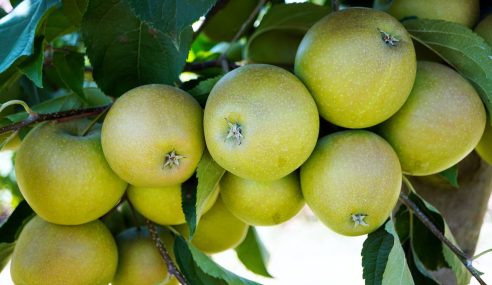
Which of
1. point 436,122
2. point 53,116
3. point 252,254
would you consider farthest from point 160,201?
point 252,254

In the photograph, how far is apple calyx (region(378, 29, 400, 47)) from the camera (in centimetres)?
80

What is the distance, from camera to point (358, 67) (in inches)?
31.0

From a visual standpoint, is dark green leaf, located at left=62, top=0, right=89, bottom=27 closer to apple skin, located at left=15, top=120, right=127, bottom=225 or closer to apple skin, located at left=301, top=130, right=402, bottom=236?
apple skin, located at left=15, top=120, right=127, bottom=225

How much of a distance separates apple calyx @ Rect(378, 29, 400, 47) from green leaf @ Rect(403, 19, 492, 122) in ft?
0.41

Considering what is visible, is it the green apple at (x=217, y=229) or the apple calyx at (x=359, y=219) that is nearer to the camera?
the apple calyx at (x=359, y=219)

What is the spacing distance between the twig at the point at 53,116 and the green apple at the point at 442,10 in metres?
0.50

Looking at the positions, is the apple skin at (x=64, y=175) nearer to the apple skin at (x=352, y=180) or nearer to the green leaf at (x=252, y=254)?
the apple skin at (x=352, y=180)

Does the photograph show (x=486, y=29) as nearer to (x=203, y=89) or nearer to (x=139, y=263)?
(x=203, y=89)

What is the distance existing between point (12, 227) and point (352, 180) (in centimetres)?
61

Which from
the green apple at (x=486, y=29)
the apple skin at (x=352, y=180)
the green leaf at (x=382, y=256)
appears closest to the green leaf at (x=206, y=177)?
the apple skin at (x=352, y=180)

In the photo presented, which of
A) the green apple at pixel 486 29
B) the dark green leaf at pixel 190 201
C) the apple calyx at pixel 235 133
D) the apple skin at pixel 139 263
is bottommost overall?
the apple skin at pixel 139 263

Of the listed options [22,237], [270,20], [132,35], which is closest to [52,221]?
[22,237]

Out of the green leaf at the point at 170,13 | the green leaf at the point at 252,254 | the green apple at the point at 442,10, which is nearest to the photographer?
the green leaf at the point at 170,13

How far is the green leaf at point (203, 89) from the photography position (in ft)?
2.88
